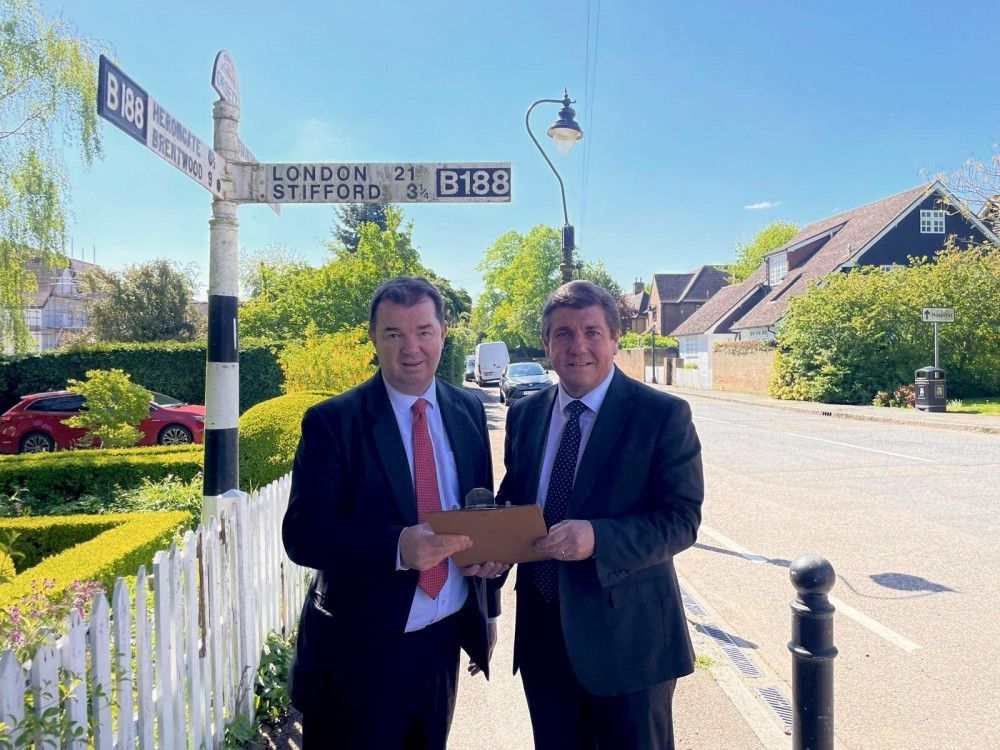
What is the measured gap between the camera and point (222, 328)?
3.86m

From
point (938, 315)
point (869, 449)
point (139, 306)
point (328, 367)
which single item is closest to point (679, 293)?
point (938, 315)

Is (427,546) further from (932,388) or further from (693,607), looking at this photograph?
(932,388)

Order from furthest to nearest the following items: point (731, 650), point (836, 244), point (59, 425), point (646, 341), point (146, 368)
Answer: point (646, 341) < point (836, 244) < point (146, 368) < point (59, 425) < point (731, 650)

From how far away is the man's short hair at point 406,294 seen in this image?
Result: 218cm

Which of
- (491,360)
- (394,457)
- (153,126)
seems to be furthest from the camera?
(491,360)

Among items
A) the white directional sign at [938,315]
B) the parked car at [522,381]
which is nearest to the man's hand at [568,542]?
the parked car at [522,381]

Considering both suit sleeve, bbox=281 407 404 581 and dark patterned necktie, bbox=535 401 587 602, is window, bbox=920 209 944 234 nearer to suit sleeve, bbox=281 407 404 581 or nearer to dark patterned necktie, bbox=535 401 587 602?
dark patterned necktie, bbox=535 401 587 602

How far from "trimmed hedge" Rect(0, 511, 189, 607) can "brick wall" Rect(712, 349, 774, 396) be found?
25872 mm

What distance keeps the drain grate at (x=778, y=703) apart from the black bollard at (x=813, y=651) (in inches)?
38.0

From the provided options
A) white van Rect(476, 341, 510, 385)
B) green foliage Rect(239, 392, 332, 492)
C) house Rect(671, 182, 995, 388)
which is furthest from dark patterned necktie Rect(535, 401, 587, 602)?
white van Rect(476, 341, 510, 385)

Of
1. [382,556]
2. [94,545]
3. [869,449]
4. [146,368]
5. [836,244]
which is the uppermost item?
→ [836,244]

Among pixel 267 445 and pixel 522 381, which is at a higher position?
pixel 522 381

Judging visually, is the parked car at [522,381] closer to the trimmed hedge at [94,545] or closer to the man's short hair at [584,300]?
the trimmed hedge at [94,545]

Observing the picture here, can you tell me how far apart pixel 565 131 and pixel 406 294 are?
28.5ft
